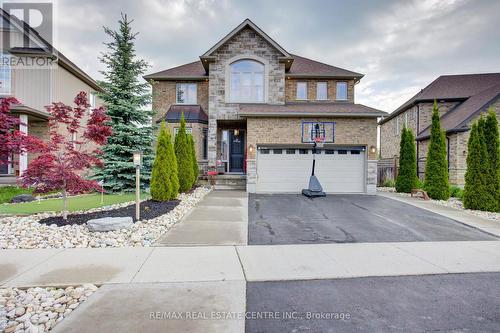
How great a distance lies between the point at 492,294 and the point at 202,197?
9066 mm

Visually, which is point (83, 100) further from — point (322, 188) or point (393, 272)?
point (322, 188)

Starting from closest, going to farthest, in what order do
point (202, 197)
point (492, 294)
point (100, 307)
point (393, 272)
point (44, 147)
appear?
1. point (100, 307)
2. point (492, 294)
3. point (393, 272)
4. point (44, 147)
5. point (202, 197)

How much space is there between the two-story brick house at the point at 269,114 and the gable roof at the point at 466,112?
5.44 meters

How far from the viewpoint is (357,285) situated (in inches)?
139

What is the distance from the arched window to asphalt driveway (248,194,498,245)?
7210mm

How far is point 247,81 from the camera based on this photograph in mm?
15102

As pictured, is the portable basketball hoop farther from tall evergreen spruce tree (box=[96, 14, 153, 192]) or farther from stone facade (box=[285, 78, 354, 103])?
tall evergreen spruce tree (box=[96, 14, 153, 192])

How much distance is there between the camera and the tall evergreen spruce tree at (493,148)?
901 centimetres

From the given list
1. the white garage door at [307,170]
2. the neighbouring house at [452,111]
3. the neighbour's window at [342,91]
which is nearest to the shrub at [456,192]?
the neighbouring house at [452,111]

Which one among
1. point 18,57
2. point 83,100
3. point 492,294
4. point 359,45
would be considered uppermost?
point 359,45

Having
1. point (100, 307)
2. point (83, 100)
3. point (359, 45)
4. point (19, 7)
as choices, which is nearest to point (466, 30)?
point (359, 45)

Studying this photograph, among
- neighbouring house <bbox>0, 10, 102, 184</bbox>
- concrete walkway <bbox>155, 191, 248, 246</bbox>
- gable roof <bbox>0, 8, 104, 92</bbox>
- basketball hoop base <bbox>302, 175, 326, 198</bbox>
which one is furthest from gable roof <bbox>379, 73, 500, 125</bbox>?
neighbouring house <bbox>0, 10, 102, 184</bbox>

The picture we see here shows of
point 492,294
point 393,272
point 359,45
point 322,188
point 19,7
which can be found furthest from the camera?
point 359,45

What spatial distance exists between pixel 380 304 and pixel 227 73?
1406cm
